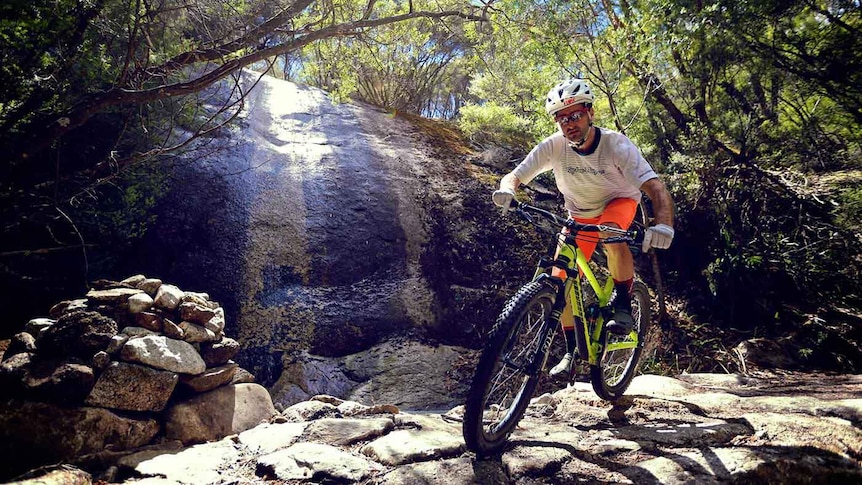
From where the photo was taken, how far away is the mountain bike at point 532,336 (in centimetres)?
278

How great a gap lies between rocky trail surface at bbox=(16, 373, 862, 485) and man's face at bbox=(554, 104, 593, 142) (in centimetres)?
221

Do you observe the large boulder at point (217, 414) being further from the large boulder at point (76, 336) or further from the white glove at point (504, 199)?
the white glove at point (504, 199)

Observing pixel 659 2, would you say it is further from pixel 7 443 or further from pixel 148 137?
pixel 7 443

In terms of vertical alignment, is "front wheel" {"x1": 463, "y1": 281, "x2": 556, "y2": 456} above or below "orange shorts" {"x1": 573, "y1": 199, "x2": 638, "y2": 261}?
below

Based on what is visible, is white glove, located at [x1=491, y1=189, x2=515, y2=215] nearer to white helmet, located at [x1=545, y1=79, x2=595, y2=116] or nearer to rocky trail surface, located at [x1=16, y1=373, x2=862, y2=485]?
white helmet, located at [x1=545, y1=79, x2=595, y2=116]

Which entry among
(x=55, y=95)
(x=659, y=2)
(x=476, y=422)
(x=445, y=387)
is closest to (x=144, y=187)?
(x=55, y=95)

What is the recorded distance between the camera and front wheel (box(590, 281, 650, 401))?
408 cm

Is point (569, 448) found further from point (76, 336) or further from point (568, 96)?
point (76, 336)

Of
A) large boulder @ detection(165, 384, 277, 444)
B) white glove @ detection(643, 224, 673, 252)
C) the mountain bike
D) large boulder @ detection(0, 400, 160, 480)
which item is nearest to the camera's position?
the mountain bike

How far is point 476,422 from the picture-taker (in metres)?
2.72

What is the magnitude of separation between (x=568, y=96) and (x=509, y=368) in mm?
2012

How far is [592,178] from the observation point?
3719 mm

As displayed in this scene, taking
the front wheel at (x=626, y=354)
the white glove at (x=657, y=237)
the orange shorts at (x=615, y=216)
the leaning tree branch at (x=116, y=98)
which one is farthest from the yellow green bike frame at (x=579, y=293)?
the leaning tree branch at (x=116, y=98)

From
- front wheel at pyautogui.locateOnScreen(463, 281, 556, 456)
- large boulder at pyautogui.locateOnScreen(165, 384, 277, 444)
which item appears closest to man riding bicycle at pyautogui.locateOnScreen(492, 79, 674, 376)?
front wheel at pyautogui.locateOnScreen(463, 281, 556, 456)
